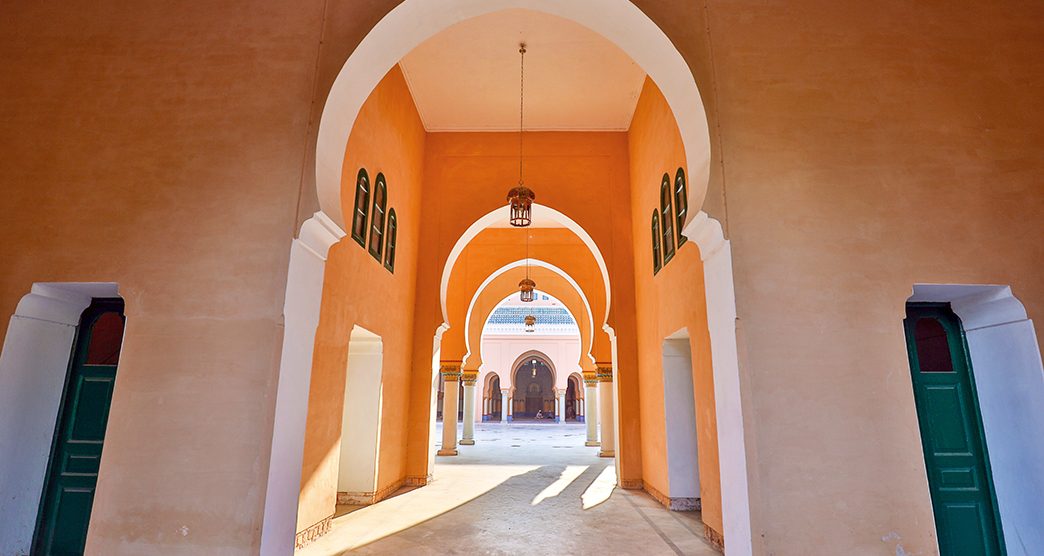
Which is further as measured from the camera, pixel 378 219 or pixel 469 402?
pixel 469 402

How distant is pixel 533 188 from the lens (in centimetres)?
884

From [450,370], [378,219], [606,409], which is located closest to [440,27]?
[378,219]

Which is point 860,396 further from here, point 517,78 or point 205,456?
point 517,78

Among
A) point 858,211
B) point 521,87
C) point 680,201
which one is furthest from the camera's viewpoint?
point 521,87

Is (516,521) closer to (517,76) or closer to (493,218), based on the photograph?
(493,218)

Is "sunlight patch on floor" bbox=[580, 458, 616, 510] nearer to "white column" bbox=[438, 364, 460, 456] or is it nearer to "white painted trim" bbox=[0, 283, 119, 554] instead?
"white column" bbox=[438, 364, 460, 456]

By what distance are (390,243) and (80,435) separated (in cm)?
393

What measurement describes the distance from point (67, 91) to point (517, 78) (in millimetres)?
5159

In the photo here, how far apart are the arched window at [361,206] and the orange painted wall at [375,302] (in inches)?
4.8

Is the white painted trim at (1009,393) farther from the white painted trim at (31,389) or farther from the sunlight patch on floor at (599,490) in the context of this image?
the white painted trim at (31,389)

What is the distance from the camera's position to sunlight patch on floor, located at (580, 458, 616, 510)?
281 inches

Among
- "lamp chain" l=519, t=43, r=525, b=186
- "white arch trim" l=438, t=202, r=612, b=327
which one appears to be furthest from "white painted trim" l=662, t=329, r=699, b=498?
"lamp chain" l=519, t=43, r=525, b=186

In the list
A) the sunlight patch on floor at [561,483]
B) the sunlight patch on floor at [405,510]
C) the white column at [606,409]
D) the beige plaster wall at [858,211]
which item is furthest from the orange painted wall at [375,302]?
the white column at [606,409]

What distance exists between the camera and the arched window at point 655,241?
7.04 meters
